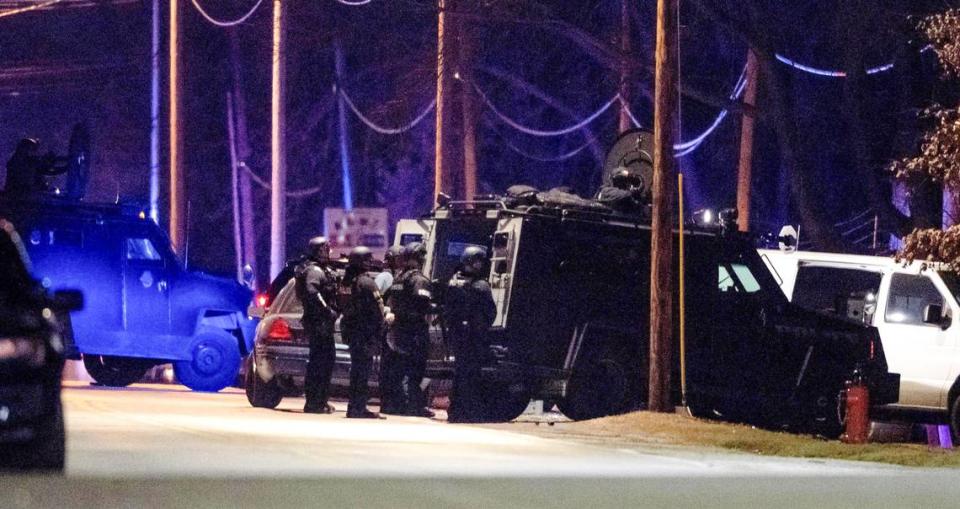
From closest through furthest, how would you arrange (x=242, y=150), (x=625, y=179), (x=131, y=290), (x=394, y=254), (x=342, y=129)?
(x=394, y=254) → (x=625, y=179) → (x=131, y=290) → (x=342, y=129) → (x=242, y=150)

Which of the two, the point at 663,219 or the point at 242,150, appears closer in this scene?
the point at 663,219

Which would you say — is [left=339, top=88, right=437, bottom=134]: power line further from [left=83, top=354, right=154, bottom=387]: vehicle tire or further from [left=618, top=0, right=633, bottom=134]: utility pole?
[left=83, top=354, right=154, bottom=387]: vehicle tire

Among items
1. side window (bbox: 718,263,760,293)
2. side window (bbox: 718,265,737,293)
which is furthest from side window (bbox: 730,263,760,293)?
side window (bbox: 718,265,737,293)

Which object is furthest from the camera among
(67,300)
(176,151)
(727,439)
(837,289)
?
(176,151)

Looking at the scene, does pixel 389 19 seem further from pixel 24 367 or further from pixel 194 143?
pixel 24 367

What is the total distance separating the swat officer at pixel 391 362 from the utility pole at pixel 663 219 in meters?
2.75

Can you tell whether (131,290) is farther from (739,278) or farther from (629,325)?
(739,278)

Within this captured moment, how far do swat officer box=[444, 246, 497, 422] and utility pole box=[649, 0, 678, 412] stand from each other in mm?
1830

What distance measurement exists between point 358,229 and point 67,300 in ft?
62.6

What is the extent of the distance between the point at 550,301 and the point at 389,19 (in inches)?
749

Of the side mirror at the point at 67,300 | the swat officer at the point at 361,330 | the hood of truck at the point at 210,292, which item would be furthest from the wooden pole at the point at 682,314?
the side mirror at the point at 67,300

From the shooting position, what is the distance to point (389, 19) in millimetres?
37125

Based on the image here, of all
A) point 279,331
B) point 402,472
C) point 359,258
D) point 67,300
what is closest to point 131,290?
point 279,331

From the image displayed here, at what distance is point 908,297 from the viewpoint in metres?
21.2
